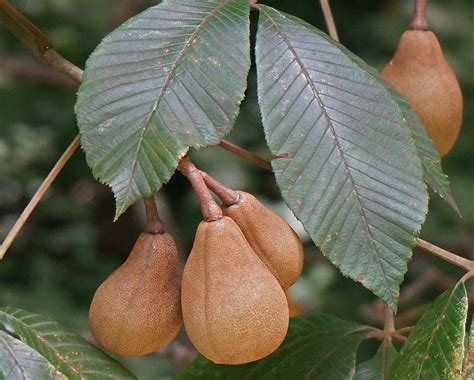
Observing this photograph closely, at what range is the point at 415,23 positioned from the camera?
Answer: 1265 mm

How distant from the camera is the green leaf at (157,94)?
2.91 ft

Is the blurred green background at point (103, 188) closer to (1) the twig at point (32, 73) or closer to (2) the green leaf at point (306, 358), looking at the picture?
(1) the twig at point (32, 73)

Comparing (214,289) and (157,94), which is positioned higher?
(157,94)

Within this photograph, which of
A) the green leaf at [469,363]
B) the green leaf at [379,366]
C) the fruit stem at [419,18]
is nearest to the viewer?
the green leaf at [469,363]

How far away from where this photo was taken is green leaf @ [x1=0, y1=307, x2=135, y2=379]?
95 cm

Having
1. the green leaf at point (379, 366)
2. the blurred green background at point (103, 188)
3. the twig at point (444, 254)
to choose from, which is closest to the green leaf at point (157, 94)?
the twig at point (444, 254)

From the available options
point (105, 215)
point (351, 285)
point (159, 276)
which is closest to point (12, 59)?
point (105, 215)

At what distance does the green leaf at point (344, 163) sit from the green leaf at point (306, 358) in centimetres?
22

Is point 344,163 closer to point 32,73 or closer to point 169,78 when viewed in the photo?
point 169,78

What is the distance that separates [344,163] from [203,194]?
138 millimetres

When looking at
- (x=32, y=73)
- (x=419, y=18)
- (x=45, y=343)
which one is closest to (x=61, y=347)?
(x=45, y=343)

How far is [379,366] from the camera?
1.10 metres

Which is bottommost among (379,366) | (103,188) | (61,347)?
(103,188)

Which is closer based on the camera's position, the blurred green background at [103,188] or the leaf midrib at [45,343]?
the leaf midrib at [45,343]
